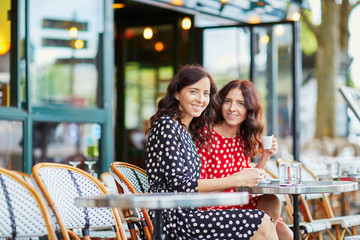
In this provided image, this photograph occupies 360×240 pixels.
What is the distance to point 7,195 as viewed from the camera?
9.21ft

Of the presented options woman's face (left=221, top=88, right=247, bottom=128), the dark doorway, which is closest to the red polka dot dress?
woman's face (left=221, top=88, right=247, bottom=128)

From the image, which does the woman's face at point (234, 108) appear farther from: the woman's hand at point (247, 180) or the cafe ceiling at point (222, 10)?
the cafe ceiling at point (222, 10)

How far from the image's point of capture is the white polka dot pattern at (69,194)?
3156mm

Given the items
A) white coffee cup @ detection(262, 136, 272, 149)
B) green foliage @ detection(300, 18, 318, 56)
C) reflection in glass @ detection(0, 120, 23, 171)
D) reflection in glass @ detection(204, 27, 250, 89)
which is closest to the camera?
white coffee cup @ detection(262, 136, 272, 149)

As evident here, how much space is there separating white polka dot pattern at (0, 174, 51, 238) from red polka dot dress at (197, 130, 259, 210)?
1416 millimetres

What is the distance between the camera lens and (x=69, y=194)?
3.25 metres

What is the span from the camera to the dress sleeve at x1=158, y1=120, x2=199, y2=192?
3.20 meters

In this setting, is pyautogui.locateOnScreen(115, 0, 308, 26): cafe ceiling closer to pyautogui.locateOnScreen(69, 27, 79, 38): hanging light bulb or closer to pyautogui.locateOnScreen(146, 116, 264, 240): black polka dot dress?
pyautogui.locateOnScreen(69, 27, 79, 38): hanging light bulb

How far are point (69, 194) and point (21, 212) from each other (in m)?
0.46

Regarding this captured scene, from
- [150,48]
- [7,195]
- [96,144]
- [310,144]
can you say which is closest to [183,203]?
[7,195]

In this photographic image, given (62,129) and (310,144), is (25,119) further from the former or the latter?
(310,144)

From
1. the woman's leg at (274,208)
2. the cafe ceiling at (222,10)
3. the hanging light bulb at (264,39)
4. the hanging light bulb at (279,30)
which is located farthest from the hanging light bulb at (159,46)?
the woman's leg at (274,208)

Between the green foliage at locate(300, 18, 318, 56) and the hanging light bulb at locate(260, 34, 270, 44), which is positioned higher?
the green foliage at locate(300, 18, 318, 56)

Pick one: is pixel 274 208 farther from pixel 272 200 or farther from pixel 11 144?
pixel 11 144
